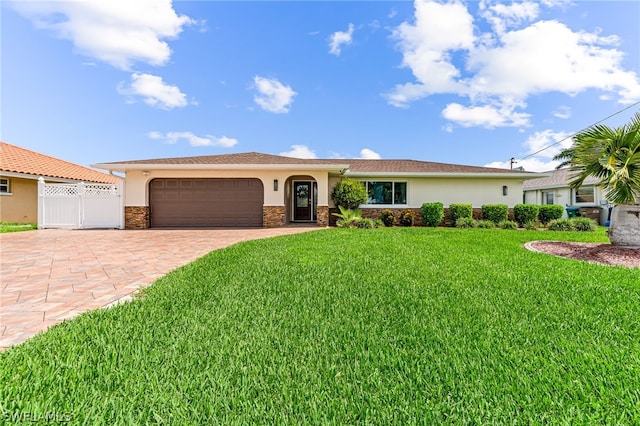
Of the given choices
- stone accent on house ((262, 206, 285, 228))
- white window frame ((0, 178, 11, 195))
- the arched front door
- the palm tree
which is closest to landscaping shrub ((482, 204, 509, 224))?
the palm tree

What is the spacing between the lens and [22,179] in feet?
54.1

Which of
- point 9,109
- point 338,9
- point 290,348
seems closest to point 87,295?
point 290,348

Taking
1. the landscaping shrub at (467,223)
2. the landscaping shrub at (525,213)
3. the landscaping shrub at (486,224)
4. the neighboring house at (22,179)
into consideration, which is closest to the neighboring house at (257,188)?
the landscaping shrub at (525,213)

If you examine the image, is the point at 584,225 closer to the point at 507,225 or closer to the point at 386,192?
the point at 507,225

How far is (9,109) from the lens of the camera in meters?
12.2

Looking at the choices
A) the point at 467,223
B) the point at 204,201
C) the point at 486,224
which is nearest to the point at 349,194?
the point at 467,223

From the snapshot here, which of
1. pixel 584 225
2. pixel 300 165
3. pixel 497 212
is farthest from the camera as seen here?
pixel 497 212

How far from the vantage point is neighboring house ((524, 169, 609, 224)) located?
18750 mm

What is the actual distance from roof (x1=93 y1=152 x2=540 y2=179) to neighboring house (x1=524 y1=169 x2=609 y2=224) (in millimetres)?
4972

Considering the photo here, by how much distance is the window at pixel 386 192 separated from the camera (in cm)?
1577

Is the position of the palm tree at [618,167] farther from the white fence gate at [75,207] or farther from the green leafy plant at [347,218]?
the white fence gate at [75,207]

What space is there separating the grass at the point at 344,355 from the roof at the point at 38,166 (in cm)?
1592

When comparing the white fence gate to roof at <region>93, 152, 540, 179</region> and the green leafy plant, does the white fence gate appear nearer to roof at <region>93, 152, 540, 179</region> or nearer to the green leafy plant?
roof at <region>93, 152, 540, 179</region>

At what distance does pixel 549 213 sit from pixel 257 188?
47.9 feet
